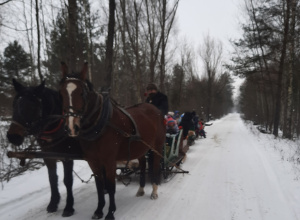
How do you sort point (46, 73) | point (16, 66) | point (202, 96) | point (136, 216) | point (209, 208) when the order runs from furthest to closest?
point (202, 96)
point (16, 66)
point (46, 73)
point (209, 208)
point (136, 216)

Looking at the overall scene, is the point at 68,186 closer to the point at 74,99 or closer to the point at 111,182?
the point at 111,182

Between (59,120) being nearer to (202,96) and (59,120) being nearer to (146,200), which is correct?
(146,200)

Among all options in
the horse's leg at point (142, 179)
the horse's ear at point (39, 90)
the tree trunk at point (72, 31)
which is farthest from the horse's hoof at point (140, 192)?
the tree trunk at point (72, 31)

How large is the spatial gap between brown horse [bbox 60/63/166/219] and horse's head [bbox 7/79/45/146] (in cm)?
62

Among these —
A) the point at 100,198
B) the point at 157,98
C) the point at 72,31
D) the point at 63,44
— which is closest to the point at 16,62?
the point at 63,44

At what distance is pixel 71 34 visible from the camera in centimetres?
660

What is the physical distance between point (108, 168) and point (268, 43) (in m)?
14.8

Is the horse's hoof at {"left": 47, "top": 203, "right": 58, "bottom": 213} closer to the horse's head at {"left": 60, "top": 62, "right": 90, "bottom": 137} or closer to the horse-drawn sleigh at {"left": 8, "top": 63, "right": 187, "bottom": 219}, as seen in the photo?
the horse-drawn sleigh at {"left": 8, "top": 63, "right": 187, "bottom": 219}

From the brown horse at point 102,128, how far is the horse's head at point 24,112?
2.03ft

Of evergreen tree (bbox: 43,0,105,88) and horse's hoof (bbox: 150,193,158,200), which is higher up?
evergreen tree (bbox: 43,0,105,88)

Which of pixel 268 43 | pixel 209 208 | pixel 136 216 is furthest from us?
pixel 268 43

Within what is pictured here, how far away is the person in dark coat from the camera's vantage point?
18.5 feet

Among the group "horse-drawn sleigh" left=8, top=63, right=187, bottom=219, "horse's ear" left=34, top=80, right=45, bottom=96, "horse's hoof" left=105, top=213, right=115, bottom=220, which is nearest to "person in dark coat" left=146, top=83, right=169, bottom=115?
"horse-drawn sleigh" left=8, top=63, right=187, bottom=219

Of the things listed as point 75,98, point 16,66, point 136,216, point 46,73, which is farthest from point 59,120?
point 16,66
